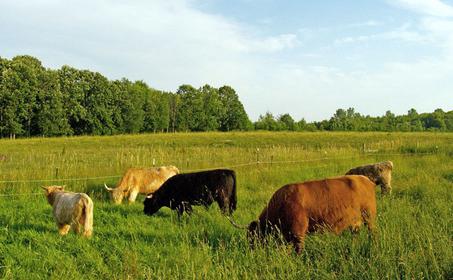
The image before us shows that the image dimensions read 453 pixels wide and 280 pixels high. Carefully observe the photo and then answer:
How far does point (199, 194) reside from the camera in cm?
956

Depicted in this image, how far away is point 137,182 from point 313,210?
6.76 metres

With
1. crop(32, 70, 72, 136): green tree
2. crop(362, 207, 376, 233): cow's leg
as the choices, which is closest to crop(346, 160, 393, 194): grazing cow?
crop(362, 207, 376, 233): cow's leg

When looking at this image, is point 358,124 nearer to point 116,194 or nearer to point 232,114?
point 232,114

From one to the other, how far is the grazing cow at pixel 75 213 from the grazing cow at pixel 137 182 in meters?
3.13

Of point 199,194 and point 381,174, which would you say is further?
point 381,174

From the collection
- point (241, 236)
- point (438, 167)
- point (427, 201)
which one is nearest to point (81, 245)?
point (241, 236)

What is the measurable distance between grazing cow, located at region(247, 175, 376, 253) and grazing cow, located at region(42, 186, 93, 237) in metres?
3.14

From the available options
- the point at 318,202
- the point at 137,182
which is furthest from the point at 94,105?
the point at 318,202

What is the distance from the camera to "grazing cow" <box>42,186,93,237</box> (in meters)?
7.35

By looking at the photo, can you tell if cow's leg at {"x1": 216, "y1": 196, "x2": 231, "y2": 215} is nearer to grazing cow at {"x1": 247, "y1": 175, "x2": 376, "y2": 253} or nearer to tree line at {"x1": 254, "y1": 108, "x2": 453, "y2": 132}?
grazing cow at {"x1": 247, "y1": 175, "x2": 376, "y2": 253}

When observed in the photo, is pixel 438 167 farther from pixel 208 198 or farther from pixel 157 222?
pixel 157 222

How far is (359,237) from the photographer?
5621 millimetres

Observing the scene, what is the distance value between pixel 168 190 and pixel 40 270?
13.2ft

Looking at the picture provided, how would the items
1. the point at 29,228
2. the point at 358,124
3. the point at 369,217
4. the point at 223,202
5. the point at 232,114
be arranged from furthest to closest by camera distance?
1. the point at 232,114
2. the point at 358,124
3. the point at 223,202
4. the point at 29,228
5. the point at 369,217
